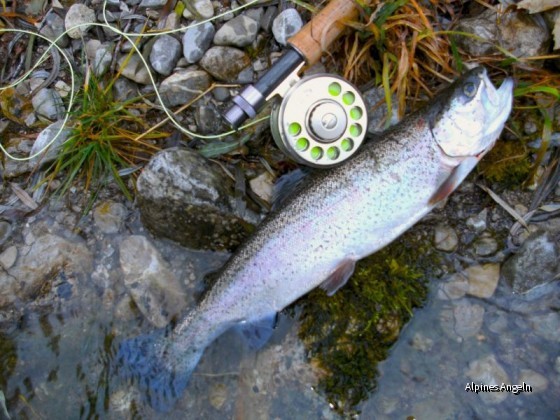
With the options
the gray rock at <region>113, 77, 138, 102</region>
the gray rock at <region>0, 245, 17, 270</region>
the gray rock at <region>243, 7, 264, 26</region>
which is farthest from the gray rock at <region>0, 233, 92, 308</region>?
the gray rock at <region>243, 7, 264, 26</region>

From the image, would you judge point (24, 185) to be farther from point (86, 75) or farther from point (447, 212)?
point (447, 212)

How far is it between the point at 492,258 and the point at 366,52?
1365 mm

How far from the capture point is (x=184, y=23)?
3094 mm

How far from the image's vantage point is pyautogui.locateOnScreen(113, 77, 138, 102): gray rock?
312cm

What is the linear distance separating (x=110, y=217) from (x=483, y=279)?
221cm

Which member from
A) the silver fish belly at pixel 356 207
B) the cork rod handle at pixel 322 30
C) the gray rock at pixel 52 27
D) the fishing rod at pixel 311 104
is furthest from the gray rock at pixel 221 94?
the gray rock at pixel 52 27

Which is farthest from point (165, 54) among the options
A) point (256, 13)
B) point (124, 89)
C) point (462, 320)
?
point (462, 320)

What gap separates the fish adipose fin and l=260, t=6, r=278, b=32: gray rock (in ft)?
6.14

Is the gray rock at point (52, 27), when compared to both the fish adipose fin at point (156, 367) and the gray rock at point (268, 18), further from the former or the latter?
the fish adipose fin at point (156, 367)

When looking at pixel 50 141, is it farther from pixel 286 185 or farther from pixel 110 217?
pixel 286 185

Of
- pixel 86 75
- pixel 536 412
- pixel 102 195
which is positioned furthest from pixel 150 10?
pixel 536 412

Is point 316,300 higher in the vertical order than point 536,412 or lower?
higher

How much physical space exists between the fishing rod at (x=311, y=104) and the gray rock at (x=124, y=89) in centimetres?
97

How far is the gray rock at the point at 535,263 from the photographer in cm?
275
